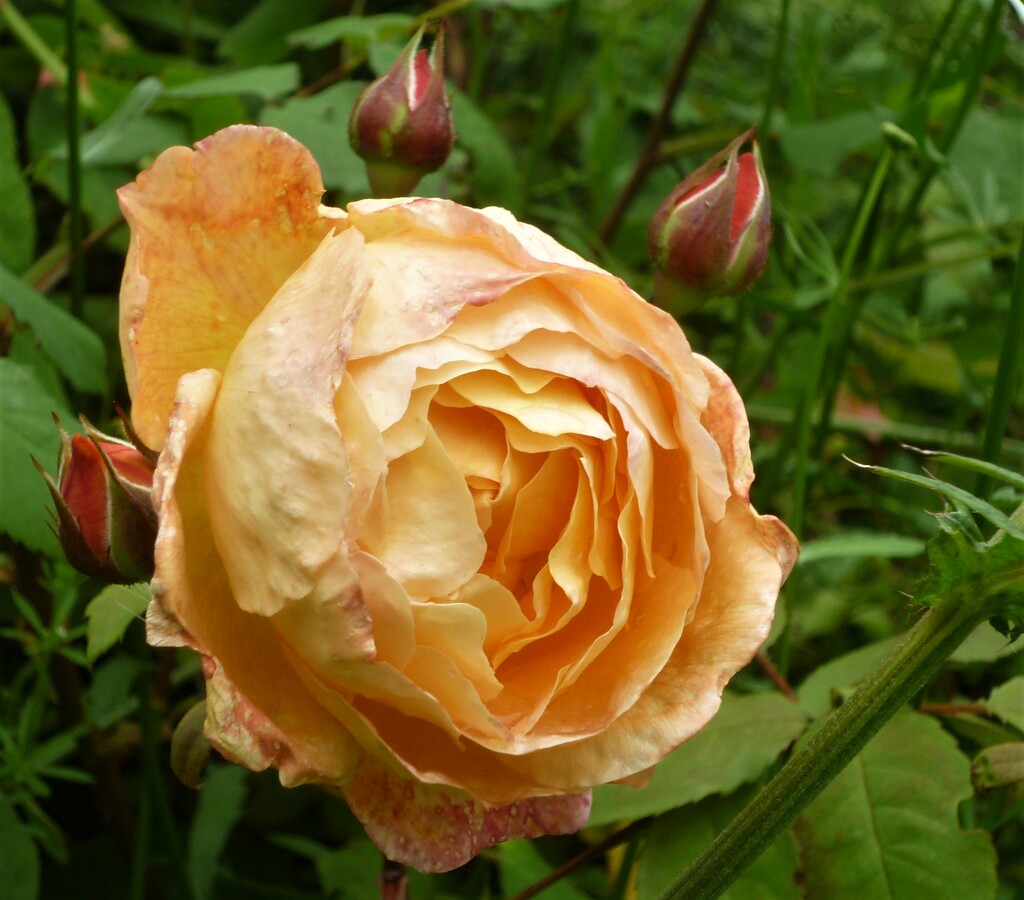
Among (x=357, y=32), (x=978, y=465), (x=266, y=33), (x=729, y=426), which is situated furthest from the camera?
(x=266, y=33)

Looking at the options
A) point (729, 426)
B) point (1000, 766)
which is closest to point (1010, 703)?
point (1000, 766)

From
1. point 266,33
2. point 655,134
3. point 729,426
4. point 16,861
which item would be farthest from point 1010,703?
point 266,33

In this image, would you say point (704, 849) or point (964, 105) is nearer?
point (704, 849)

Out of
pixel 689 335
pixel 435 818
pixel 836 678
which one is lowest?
pixel 689 335

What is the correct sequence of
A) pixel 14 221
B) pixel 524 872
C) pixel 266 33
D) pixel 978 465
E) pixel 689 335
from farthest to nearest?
pixel 689 335, pixel 266 33, pixel 14 221, pixel 524 872, pixel 978 465

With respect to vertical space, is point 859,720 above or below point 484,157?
above

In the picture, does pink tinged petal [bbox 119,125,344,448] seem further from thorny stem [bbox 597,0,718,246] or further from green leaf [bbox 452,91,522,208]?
thorny stem [bbox 597,0,718,246]

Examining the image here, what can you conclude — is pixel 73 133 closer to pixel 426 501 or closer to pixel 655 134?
pixel 426 501

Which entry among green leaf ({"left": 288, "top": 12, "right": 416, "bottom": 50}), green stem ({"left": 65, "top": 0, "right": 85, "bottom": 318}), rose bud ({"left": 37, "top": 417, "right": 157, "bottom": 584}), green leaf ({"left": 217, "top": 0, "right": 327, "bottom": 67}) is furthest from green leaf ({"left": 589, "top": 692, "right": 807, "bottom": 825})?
green leaf ({"left": 217, "top": 0, "right": 327, "bottom": 67})
